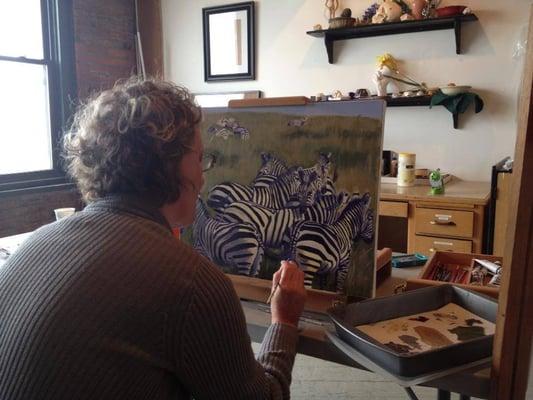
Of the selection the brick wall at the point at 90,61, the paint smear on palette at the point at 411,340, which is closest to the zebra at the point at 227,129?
the paint smear on palette at the point at 411,340

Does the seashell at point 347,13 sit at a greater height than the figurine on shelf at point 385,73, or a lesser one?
greater

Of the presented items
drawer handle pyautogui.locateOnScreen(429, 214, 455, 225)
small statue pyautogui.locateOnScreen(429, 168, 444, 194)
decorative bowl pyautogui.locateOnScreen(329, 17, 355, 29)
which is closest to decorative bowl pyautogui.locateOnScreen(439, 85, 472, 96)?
small statue pyautogui.locateOnScreen(429, 168, 444, 194)

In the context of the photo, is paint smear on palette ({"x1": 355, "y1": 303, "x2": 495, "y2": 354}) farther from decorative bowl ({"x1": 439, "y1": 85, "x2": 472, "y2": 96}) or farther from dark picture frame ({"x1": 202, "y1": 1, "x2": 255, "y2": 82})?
dark picture frame ({"x1": 202, "y1": 1, "x2": 255, "y2": 82})

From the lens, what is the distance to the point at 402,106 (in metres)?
3.38

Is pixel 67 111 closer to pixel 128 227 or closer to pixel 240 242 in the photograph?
pixel 240 242

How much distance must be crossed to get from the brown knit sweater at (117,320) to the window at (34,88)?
2.88 metres

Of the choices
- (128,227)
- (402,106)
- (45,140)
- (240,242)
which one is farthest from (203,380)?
(45,140)

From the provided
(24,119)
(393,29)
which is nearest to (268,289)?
(393,29)

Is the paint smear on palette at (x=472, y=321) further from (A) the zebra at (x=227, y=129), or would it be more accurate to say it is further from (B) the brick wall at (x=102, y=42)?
(B) the brick wall at (x=102, y=42)

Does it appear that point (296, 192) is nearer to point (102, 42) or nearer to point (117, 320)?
point (117, 320)

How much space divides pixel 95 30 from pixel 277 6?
1.49 m

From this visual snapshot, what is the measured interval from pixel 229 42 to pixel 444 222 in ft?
7.46

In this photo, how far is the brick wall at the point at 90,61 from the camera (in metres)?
3.32

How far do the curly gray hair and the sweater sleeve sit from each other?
21 cm
